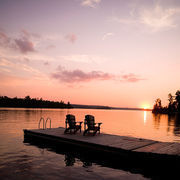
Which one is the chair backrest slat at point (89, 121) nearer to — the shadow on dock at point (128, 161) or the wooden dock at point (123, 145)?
the wooden dock at point (123, 145)

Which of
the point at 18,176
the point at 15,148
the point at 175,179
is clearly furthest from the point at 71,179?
the point at 15,148

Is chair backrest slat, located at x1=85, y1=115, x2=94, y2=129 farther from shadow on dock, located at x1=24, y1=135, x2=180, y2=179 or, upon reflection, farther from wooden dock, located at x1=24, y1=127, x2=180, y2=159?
shadow on dock, located at x1=24, y1=135, x2=180, y2=179

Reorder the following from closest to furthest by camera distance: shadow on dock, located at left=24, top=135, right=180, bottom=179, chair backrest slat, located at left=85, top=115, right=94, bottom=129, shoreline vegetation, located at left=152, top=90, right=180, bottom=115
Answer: shadow on dock, located at left=24, top=135, right=180, bottom=179 → chair backrest slat, located at left=85, top=115, right=94, bottom=129 → shoreline vegetation, located at left=152, top=90, right=180, bottom=115

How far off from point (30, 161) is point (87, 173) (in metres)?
3.59

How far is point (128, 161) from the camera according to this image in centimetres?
1023

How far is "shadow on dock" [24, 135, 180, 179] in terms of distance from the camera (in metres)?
8.56

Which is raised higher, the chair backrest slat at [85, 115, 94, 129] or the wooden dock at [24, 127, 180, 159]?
the chair backrest slat at [85, 115, 94, 129]

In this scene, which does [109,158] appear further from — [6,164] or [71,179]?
[6,164]

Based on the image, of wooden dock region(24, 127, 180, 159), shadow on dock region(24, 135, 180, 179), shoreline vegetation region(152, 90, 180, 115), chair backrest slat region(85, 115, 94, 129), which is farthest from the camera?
shoreline vegetation region(152, 90, 180, 115)

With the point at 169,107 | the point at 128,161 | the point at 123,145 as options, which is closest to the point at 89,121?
the point at 123,145

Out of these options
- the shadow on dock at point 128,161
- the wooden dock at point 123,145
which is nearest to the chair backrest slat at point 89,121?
the wooden dock at point 123,145

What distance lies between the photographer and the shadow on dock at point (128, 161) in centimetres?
856

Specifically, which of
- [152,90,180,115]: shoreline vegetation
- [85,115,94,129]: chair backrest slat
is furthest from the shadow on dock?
[152,90,180,115]: shoreline vegetation

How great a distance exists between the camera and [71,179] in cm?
→ 775
